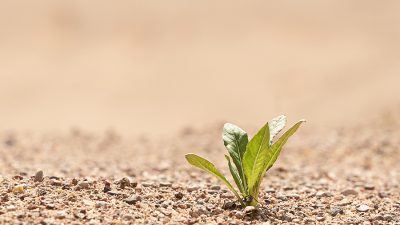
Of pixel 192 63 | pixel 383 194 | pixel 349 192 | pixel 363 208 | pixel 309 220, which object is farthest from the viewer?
pixel 192 63

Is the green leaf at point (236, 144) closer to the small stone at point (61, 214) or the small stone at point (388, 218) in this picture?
the small stone at point (388, 218)

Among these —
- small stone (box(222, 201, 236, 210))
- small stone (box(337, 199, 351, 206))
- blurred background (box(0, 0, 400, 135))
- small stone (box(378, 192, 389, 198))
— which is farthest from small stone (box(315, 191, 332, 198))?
blurred background (box(0, 0, 400, 135))

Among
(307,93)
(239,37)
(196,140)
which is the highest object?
(239,37)

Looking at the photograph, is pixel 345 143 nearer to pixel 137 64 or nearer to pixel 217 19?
pixel 137 64

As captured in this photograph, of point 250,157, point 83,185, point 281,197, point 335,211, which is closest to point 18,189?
point 83,185

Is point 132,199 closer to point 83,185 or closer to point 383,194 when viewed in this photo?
point 83,185

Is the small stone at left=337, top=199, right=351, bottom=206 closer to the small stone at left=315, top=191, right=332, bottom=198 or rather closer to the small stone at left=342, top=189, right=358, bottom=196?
the small stone at left=315, top=191, right=332, bottom=198

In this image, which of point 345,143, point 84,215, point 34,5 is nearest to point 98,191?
point 84,215
